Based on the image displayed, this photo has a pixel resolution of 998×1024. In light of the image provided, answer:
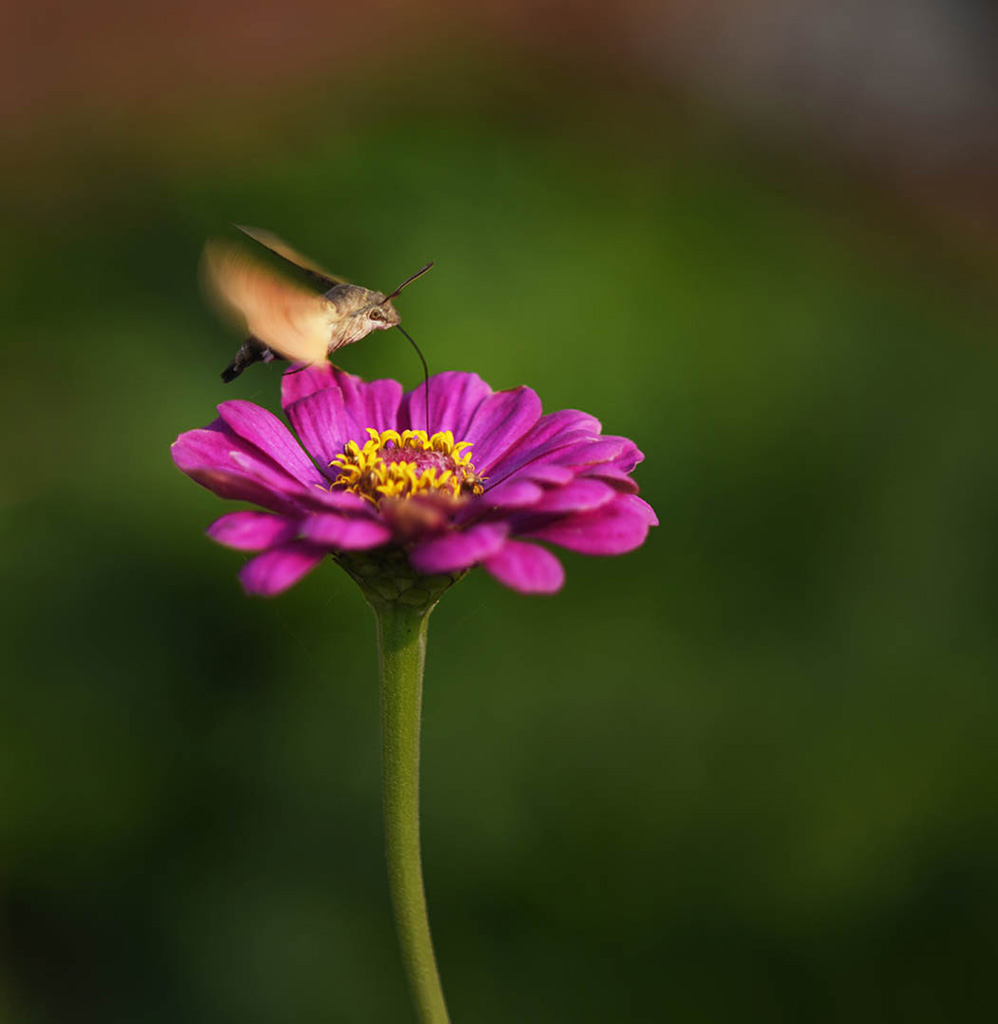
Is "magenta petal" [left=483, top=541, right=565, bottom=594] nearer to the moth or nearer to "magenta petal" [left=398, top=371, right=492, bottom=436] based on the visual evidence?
the moth

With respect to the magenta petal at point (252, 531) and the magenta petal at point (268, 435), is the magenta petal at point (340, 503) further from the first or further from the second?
the magenta petal at point (268, 435)

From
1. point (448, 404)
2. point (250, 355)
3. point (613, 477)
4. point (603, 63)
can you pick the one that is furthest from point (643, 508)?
point (603, 63)

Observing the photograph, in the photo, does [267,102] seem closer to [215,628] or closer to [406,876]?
[215,628]

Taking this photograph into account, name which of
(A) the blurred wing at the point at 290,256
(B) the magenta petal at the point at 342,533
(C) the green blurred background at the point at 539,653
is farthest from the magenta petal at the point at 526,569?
(C) the green blurred background at the point at 539,653

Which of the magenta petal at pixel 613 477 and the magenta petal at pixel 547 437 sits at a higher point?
the magenta petal at pixel 547 437

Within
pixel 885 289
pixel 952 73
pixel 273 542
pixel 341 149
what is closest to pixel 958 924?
pixel 273 542

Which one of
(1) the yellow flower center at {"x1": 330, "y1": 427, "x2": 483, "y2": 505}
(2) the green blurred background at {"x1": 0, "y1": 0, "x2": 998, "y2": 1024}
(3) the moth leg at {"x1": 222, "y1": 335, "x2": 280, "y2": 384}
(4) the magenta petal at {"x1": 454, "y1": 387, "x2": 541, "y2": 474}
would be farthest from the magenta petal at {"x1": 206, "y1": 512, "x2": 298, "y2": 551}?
(2) the green blurred background at {"x1": 0, "y1": 0, "x2": 998, "y2": 1024}

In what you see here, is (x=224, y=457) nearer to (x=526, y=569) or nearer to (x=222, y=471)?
(x=222, y=471)

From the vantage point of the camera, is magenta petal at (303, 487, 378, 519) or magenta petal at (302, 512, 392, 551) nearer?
magenta petal at (302, 512, 392, 551)
